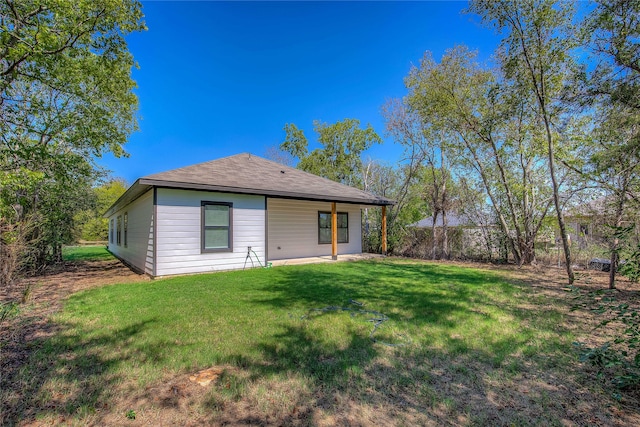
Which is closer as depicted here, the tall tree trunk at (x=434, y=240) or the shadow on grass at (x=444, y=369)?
the shadow on grass at (x=444, y=369)

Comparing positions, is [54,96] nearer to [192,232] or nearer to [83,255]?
[192,232]

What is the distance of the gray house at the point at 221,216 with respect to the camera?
7453 millimetres

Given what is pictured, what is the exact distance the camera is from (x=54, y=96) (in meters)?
9.65

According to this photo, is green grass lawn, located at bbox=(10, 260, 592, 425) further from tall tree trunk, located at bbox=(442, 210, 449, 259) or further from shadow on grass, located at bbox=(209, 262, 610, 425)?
tall tree trunk, located at bbox=(442, 210, 449, 259)

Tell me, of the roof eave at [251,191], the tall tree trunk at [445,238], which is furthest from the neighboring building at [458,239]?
the roof eave at [251,191]

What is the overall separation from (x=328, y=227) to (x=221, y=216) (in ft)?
17.8

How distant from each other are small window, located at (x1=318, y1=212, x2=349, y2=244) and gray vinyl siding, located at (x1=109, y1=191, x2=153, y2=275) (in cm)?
644

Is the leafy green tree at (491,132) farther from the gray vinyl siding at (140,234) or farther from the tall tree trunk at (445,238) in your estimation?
the gray vinyl siding at (140,234)

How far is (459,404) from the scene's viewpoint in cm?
215

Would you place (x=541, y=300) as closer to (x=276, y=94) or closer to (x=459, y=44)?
(x=459, y=44)

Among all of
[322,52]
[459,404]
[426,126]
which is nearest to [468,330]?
[459,404]

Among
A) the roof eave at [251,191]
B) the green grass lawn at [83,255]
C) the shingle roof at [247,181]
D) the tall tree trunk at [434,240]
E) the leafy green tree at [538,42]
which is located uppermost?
the leafy green tree at [538,42]

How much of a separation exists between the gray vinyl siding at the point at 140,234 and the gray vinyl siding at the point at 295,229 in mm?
4162

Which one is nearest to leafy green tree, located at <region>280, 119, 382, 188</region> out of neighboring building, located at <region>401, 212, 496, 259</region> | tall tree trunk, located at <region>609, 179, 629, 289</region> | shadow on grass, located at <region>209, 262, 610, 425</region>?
neighboring building, located at <region>401, 212, 496, 259</region>
